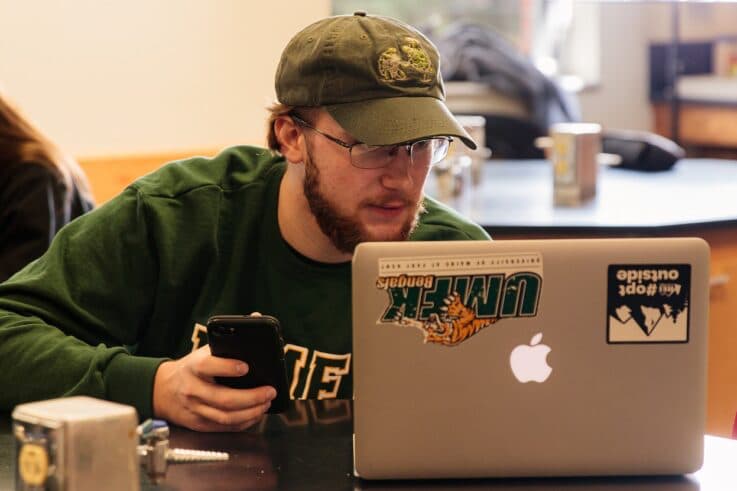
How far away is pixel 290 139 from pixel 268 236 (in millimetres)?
145

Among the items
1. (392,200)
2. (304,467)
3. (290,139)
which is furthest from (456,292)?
(290,139)

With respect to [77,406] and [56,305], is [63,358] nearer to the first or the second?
[56,305]

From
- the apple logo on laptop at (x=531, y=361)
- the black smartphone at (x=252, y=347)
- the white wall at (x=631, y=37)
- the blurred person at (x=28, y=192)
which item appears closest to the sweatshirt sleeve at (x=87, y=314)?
the black smartphone at (x=252, y=347)

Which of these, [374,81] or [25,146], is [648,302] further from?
[25,146]

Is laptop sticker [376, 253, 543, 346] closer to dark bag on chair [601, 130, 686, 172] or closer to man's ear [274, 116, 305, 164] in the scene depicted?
man's ear [274, 116, 305, 164]

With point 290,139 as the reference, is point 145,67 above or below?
above

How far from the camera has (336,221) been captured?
1.62 metres

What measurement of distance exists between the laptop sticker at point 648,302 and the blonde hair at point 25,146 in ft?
5.56

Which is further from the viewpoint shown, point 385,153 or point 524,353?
point 385,153

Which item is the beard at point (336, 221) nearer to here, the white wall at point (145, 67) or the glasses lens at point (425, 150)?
the glasses lens at point (425, 150)

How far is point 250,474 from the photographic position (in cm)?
125

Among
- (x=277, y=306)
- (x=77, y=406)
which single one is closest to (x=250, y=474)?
(x=77, y=406)

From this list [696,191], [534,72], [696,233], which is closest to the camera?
[696,233]

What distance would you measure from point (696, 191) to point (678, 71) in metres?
2.96
